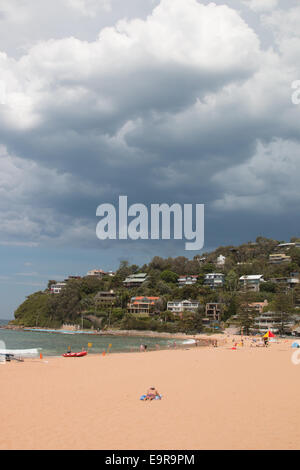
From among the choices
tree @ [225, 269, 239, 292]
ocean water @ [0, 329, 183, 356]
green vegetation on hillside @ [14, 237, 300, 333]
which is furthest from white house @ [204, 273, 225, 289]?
ocean water @ [0, 329, 183, 356]

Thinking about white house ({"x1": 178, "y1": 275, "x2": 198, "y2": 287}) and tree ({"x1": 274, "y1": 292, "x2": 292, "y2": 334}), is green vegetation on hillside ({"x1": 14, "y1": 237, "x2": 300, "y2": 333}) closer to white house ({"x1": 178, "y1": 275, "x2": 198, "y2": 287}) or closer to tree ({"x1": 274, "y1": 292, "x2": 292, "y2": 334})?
white house ({"x1": 178, "y1": 275, "x2": 198, "y2": 287})

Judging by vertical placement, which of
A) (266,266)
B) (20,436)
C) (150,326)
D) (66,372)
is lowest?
(150,326)

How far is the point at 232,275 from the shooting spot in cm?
11594

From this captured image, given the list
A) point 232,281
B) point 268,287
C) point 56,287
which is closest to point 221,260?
point 232,281

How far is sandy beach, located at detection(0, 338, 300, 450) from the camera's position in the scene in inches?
325

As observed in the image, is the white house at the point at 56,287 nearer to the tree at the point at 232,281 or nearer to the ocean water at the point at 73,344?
the tree at the point at 232,281

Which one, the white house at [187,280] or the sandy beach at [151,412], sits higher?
the white house at [187,280]

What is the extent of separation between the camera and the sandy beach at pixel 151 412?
827 cm

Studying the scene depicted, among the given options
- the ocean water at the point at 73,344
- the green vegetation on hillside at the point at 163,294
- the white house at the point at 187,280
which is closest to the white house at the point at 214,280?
the green vegetation on hillside at the point at 163,294

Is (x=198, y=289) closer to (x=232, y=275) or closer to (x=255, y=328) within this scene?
(x=232, y=275)

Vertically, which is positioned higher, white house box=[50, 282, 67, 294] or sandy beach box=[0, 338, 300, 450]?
white house box=[50, 282, 67, 294]
